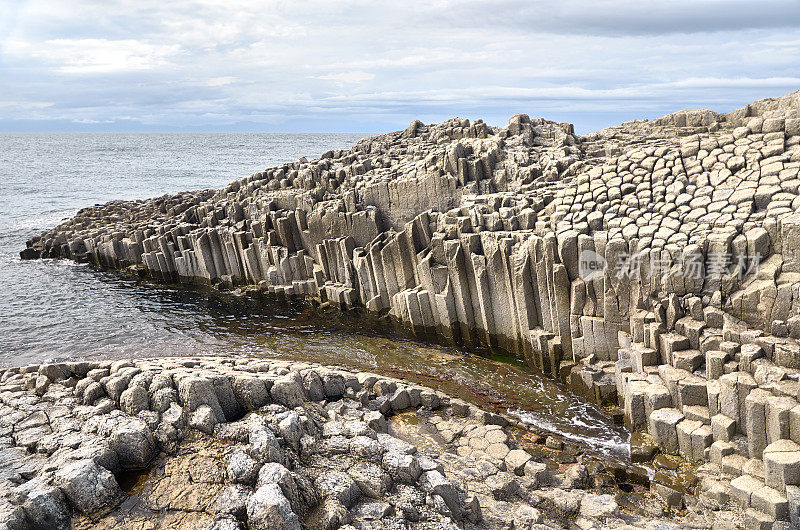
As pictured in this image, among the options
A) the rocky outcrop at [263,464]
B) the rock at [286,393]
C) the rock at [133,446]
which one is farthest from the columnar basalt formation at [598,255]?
the rock at [133,446]

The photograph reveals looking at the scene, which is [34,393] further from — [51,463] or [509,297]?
[509,297]

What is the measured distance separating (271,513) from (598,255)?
429 inches

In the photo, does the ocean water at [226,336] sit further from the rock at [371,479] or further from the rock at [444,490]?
the rock at [371,479]

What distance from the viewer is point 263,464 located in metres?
8.67

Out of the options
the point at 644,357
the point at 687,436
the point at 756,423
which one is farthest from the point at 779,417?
the point at 644,357

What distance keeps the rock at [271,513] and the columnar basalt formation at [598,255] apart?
7589 millimetres

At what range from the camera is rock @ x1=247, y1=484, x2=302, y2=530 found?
747 cm

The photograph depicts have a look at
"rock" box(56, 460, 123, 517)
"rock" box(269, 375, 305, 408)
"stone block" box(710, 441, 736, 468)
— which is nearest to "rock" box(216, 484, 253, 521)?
"rock" box(56, 460, 123, 517)

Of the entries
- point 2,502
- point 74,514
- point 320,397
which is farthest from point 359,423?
point 2,502

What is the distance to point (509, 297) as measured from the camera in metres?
17.2

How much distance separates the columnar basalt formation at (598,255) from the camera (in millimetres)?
11625

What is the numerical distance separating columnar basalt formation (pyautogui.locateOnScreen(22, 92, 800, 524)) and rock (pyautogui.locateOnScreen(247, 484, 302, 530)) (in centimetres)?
759

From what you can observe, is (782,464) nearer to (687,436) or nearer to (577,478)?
(687,436)

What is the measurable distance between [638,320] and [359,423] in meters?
7.53
